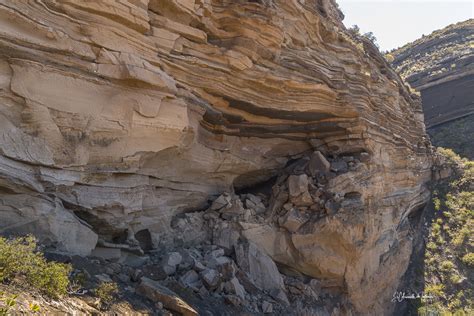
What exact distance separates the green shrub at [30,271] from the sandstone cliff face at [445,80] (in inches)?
1150

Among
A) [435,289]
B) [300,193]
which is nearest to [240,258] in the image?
[300,193]

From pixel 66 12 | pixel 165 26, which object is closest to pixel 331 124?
pixel 165 26

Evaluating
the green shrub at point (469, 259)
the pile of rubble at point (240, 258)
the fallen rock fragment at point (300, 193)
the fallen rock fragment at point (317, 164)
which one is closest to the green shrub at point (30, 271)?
the pile of rubble at point (240, 258)

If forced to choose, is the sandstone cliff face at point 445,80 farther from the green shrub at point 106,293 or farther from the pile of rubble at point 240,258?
the green shrub at point 106,293

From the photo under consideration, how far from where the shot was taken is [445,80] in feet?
96.1

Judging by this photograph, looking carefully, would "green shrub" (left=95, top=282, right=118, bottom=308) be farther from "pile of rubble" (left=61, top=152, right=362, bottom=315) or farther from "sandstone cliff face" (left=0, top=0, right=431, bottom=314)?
"sandstone cliff face" (left=0, top=0, right=431, bottom=314)

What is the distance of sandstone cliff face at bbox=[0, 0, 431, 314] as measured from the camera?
21.8ft

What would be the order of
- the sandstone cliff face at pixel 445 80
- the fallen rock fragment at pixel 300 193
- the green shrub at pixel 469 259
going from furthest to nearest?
the sandstone cliff face at pixel 445 80
the green shrub at pixel 469 259
the fallen rock fragment at pixel 300 193

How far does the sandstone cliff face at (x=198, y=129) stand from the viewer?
663cm

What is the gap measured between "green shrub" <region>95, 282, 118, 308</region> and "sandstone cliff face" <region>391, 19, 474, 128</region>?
2835 centimetres

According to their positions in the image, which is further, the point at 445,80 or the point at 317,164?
the point at 445,80

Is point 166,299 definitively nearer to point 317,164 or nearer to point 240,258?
point 240,258

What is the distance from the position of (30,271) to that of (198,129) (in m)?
5.93

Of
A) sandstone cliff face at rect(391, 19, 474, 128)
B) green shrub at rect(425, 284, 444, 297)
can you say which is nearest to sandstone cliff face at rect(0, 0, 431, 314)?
green shrub at rect(425, 284, 444, 297)
